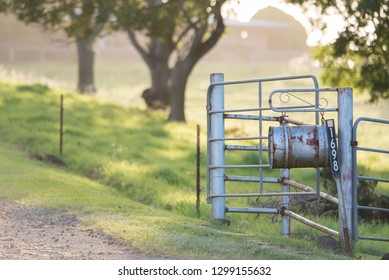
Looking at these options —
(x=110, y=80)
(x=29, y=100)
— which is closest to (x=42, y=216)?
(x=29, y=100)

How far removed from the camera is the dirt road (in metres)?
8.93

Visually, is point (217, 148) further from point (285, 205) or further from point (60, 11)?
point (60, 11)

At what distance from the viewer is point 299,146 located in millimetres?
9641

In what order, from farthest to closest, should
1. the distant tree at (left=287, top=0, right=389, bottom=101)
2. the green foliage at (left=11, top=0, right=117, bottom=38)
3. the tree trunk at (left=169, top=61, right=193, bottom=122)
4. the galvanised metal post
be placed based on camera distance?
the tree trunk at (left=169, top=61, right=193, bottom=122) → the green foliage at (left=11, top=0, right=117, bottom=38) → the distant tree at (left=287, top=0, right=389, bottom=101) → the galvanised metal post

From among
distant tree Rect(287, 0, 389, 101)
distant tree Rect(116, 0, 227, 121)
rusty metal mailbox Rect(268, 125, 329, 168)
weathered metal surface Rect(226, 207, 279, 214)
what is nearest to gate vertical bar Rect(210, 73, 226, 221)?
weathered metal surface Rect(226, 207, 279, 214)

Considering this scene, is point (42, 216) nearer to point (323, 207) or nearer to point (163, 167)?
point (323, 207)

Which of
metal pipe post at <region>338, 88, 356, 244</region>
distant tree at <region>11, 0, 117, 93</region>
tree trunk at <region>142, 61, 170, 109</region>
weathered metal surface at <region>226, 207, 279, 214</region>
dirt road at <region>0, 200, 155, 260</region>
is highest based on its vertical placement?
distant tree at <region>11, 0, 117, 93</region>

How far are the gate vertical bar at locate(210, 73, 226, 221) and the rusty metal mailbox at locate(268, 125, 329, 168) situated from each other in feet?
4.80

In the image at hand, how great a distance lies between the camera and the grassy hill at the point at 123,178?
9477mm

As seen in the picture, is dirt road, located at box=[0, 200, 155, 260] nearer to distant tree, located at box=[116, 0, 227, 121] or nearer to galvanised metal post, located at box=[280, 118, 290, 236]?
galvanised metal post, located at box=[280, 118, 290, 236]

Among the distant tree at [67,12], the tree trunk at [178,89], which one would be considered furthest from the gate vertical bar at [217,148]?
the tree trunk at [178,89]

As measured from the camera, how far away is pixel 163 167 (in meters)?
17.0
